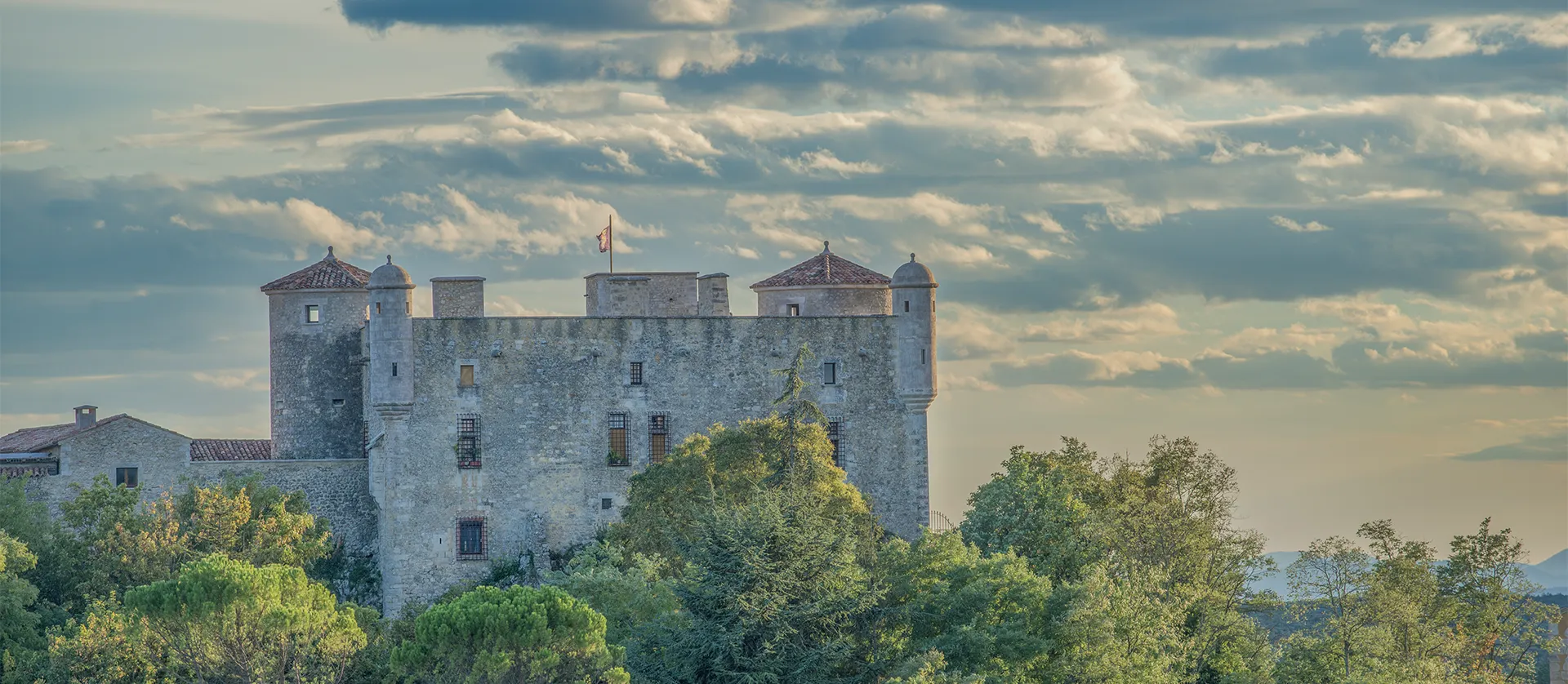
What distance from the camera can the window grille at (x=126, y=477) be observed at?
6131cm

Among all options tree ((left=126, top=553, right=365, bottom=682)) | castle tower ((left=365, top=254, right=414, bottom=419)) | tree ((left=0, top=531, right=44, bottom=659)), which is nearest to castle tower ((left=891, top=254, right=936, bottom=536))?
castle tower ((left=365, top=254, right=414, bottom=419))

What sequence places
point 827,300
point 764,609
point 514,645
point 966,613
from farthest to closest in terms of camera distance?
1. point 827,300
2. point 966,613
3. point 514,645
4. point 764,609

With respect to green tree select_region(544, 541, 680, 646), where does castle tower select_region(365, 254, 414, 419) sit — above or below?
above

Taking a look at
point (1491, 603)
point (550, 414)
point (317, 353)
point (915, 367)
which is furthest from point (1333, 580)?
point (317, 353)

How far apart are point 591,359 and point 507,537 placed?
5.35 meters

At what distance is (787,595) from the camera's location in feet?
148

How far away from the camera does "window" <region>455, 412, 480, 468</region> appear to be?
60.9 meters

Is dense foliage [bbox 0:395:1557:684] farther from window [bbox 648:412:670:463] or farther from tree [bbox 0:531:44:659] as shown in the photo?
window [bbox 648:412:670:463]

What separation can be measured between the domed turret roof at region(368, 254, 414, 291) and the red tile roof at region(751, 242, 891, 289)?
1037 centimetres

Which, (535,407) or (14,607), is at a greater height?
(535,407)

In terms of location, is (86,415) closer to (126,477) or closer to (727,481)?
(126,477)

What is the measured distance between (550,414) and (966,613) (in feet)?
58.9

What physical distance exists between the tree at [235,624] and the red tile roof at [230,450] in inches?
597

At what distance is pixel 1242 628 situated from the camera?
54.9 metres
